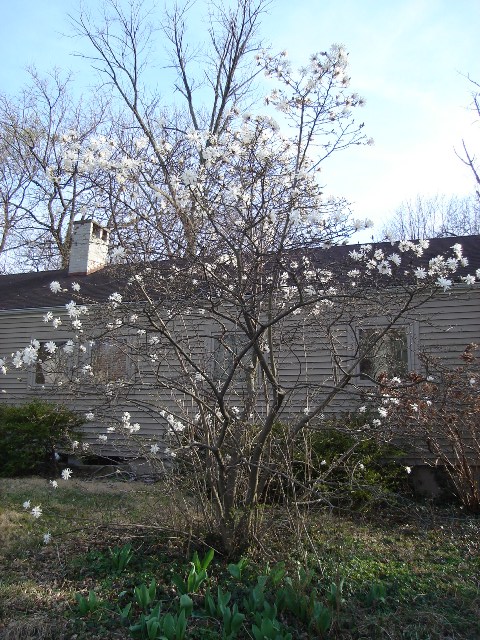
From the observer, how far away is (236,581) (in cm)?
455

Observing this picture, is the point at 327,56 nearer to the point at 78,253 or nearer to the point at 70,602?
the point at 70,602

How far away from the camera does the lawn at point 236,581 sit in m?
3.96

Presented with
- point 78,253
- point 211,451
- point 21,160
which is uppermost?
point 21,160

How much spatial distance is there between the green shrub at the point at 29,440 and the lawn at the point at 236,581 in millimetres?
3647

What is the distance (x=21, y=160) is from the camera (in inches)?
891

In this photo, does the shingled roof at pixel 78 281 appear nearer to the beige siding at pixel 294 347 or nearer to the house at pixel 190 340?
the house at pixel 190 340

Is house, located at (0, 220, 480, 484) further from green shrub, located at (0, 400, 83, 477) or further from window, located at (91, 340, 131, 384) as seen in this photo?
green shrub, located at (0, 400, 83, 477)

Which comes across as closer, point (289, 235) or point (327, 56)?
point (289, 235)

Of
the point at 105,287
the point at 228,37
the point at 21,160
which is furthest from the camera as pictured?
the point at 21,160

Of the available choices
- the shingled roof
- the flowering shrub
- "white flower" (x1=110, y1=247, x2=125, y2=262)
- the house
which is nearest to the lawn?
the flowering shrub

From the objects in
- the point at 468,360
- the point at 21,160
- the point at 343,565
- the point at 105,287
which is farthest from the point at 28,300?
the point at 21,160

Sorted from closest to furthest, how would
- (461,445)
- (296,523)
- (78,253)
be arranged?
(296,523) → (461,445) → (78,253)

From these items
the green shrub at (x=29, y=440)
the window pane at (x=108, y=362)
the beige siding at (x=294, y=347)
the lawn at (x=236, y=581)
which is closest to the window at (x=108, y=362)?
the window pane at (x=108, y=362)

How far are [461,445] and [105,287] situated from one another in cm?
765
